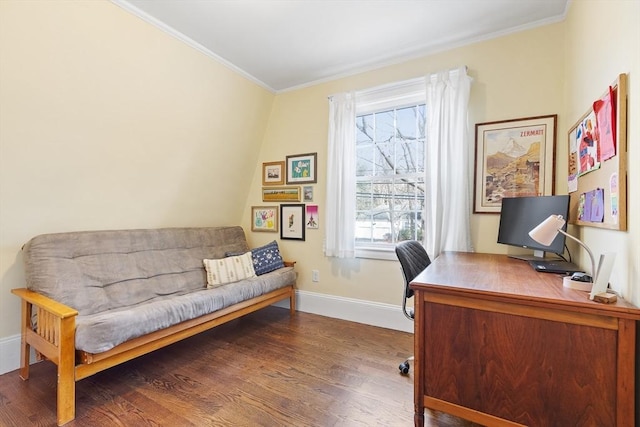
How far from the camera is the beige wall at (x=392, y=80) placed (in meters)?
2.19

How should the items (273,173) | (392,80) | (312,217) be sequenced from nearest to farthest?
(392,80)
(312,217)
(273,173)

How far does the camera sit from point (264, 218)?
3516 millimetres

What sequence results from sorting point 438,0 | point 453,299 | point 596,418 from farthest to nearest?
point 438,0, point 453,299, point 596,418

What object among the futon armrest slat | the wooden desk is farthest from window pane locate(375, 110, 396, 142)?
the futon armrest slat

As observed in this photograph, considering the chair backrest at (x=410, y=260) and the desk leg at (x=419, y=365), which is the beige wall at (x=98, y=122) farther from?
the desk leg at (x=419, y=365)

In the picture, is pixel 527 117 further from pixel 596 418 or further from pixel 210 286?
pixel 210 286

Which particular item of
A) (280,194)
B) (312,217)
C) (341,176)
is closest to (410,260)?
(341,176)

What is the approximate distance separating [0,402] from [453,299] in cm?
250

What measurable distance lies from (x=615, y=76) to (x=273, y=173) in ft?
9.23

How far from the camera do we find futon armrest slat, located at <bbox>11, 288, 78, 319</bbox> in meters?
1.53

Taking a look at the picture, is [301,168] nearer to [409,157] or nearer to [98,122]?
[409,157]

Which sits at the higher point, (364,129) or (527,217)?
(364,129)

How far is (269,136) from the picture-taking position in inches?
137

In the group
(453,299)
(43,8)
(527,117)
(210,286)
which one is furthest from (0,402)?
(527,117)
